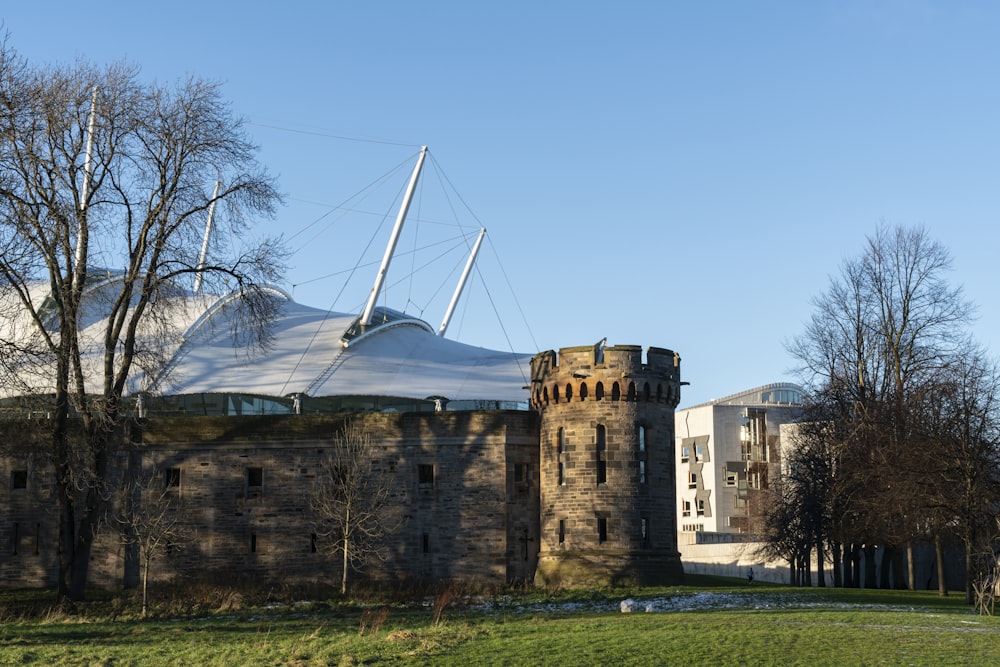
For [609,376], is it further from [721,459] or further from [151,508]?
[721,459]

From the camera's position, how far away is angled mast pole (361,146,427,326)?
61406 millimetres

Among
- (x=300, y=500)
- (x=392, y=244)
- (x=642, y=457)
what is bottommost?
(x=300, y=500)

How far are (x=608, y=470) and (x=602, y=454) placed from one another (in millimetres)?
691

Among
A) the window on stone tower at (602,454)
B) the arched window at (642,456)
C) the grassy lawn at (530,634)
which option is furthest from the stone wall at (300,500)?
the grassy lawn at (530,634)

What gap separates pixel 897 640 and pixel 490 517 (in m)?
22.8

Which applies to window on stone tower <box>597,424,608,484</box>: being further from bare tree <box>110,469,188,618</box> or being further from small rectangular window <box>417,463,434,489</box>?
bare tree <box>110,469,188,618</box>

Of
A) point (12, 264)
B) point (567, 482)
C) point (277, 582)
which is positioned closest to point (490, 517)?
point (567, 482)

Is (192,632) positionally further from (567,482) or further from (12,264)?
(567,482)

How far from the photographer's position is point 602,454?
45469 mm

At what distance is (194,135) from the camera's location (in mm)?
39500

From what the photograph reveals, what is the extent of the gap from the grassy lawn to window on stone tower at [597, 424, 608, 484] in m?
7.09

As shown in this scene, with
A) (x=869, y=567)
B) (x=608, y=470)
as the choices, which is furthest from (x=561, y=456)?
(x=869, y=567)

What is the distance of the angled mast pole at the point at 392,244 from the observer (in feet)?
201

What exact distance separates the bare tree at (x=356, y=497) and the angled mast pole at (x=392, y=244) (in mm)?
14294
